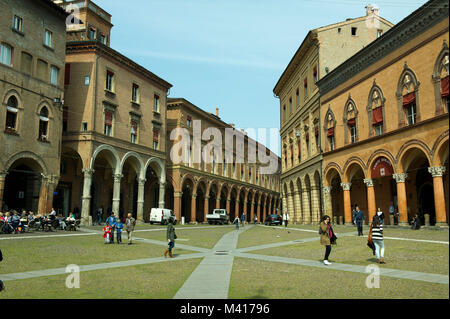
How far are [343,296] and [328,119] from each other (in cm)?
2899

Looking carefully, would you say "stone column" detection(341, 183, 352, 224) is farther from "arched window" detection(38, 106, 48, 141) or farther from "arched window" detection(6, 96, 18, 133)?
"arched window" detection(6, 96, 18, 133)

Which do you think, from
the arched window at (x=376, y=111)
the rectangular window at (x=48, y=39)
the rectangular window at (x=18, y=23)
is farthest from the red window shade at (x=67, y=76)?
the arched window at (x=376, y=111)

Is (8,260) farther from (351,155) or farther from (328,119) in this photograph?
(328,119)

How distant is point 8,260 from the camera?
42.5 feet

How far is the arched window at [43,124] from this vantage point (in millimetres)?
30672

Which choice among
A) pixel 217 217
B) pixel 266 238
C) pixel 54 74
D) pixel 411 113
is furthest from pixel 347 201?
pixel 54 74

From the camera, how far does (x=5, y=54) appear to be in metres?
27.7

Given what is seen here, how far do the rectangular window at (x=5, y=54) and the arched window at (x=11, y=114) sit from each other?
2.56 metres

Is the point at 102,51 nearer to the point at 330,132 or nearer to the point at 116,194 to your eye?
the point at 116,194

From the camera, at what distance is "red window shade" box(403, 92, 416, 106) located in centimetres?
2380

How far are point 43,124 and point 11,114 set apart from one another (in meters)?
3.17

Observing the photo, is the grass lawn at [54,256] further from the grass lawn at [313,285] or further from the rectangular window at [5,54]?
the rectangular window at [5,54]

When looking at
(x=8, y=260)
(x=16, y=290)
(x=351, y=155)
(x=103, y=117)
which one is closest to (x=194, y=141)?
(x=103, y=117)

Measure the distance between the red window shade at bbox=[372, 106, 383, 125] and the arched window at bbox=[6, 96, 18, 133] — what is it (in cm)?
2611
